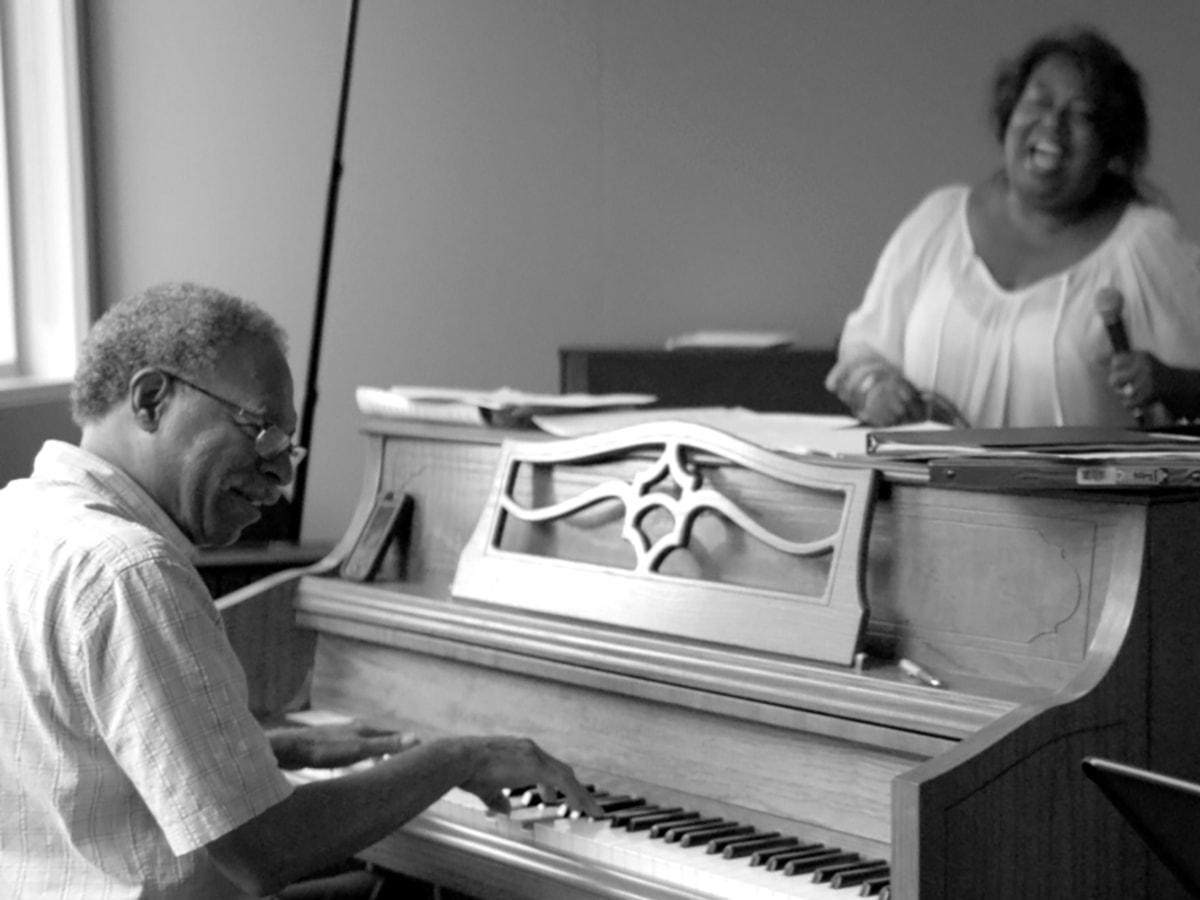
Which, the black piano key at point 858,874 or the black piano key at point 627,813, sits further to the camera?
the black piano key at point 627,813

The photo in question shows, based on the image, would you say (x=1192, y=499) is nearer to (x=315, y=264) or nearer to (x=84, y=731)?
(x=84, y=731)

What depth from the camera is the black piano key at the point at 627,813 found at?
6.83 ft

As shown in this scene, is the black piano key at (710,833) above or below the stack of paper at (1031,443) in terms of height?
below

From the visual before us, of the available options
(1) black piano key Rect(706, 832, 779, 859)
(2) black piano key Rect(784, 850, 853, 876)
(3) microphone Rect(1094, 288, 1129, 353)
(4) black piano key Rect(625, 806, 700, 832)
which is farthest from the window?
(2) black piano key Rect(784, 850, 853, 876)

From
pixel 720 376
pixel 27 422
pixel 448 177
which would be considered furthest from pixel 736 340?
pixel 27 422

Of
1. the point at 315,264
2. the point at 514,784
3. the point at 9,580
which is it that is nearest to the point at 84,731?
the point at 9,580

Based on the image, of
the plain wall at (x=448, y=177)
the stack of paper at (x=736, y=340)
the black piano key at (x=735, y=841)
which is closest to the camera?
the black piano key at (x=735, y=841)

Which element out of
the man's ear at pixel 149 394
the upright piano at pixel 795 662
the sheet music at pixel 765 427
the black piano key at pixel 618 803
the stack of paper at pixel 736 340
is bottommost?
the black piano key at pixel 618 803

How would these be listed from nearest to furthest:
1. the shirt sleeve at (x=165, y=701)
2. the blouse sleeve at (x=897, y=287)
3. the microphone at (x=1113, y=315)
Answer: the shirt sleeve at (x=165, y=701), the microphone at (x=1113, y=315), the blouse sleeve at (x=897, y=287)

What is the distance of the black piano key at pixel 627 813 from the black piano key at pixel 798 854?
0.22 m

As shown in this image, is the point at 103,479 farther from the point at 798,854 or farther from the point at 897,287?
the point at 897,287

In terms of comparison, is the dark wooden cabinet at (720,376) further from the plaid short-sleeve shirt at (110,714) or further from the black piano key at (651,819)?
the plaid short-sleeve shirt at (110,714)

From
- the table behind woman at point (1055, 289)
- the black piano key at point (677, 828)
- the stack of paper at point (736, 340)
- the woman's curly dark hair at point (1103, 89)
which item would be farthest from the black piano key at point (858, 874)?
the stack of paper at point (736, 340)

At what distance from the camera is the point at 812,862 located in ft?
6.29
